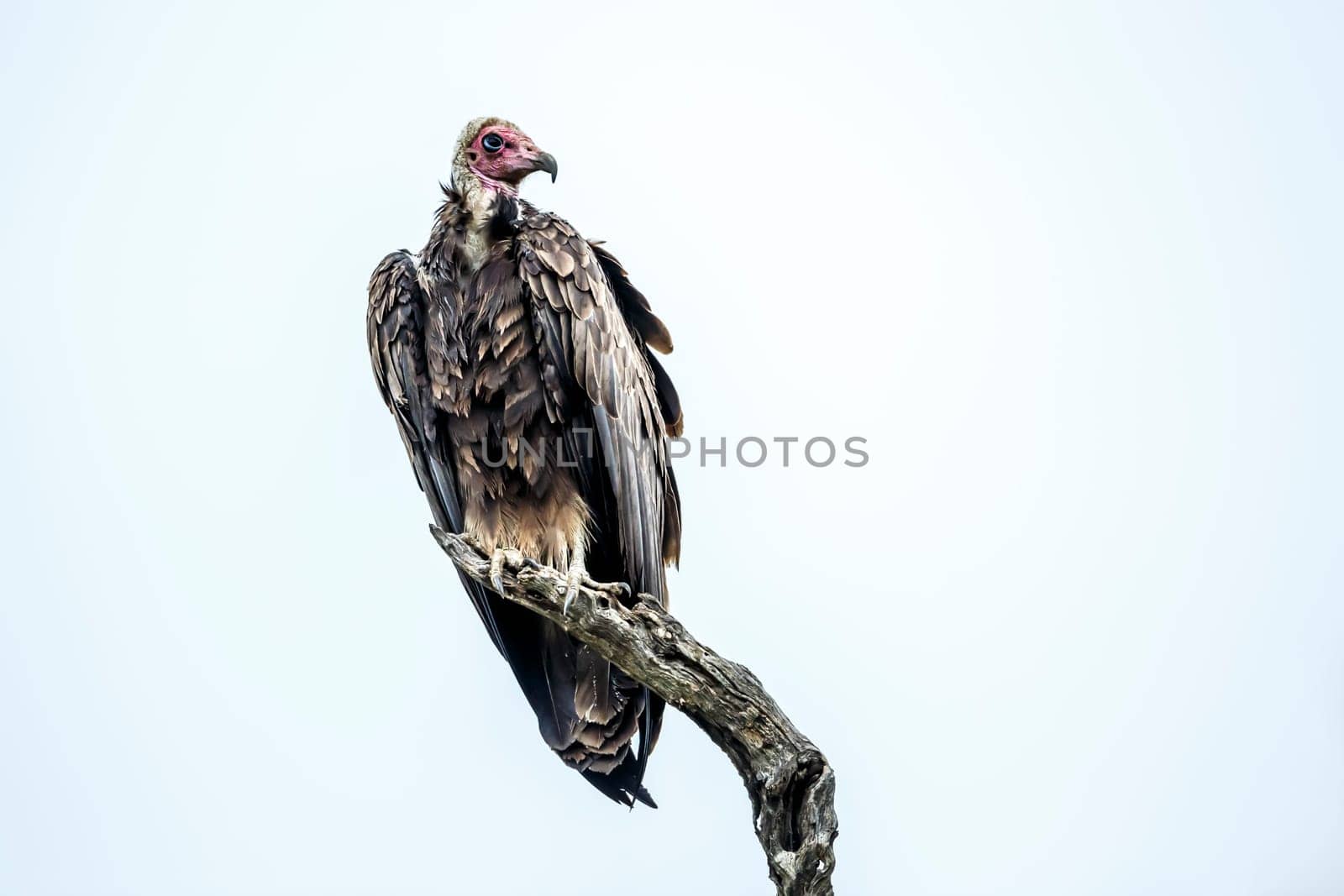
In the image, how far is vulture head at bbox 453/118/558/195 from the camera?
6684 mm

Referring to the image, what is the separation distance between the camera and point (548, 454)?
6402 mm

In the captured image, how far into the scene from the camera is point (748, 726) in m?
5.33

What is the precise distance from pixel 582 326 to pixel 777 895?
2.87 m

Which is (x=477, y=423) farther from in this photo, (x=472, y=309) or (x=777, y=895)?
(x=777, y=895)

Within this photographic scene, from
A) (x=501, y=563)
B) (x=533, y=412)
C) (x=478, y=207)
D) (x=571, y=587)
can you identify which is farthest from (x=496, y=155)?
(x=571, y=587)

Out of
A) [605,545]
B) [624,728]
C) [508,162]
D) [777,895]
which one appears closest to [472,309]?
[508,162]

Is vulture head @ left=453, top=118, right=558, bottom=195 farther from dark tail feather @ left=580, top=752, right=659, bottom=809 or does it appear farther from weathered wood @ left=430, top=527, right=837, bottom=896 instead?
dark tail feather @ left=580, top=752, right=659, bottom=809

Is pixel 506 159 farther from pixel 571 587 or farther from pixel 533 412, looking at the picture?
pixel 571 587

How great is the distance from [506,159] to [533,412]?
146 cm

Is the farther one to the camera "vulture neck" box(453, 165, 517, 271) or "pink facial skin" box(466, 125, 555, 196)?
"pink facial skin" box(466, 125, 555, 196)

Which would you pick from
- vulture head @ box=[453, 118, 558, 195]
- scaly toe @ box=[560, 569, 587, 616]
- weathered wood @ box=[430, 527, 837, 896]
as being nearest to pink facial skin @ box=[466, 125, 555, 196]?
vulture head @ box=[453, 118, 558, 195]

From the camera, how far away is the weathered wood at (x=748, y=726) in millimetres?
5246

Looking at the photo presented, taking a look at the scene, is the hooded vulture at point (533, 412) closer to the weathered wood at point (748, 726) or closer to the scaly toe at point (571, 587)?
the scaly toe at point (571, 587)

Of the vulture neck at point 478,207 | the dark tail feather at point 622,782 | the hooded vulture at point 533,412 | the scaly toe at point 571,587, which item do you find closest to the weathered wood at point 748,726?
the scaly toe at point 571,587
